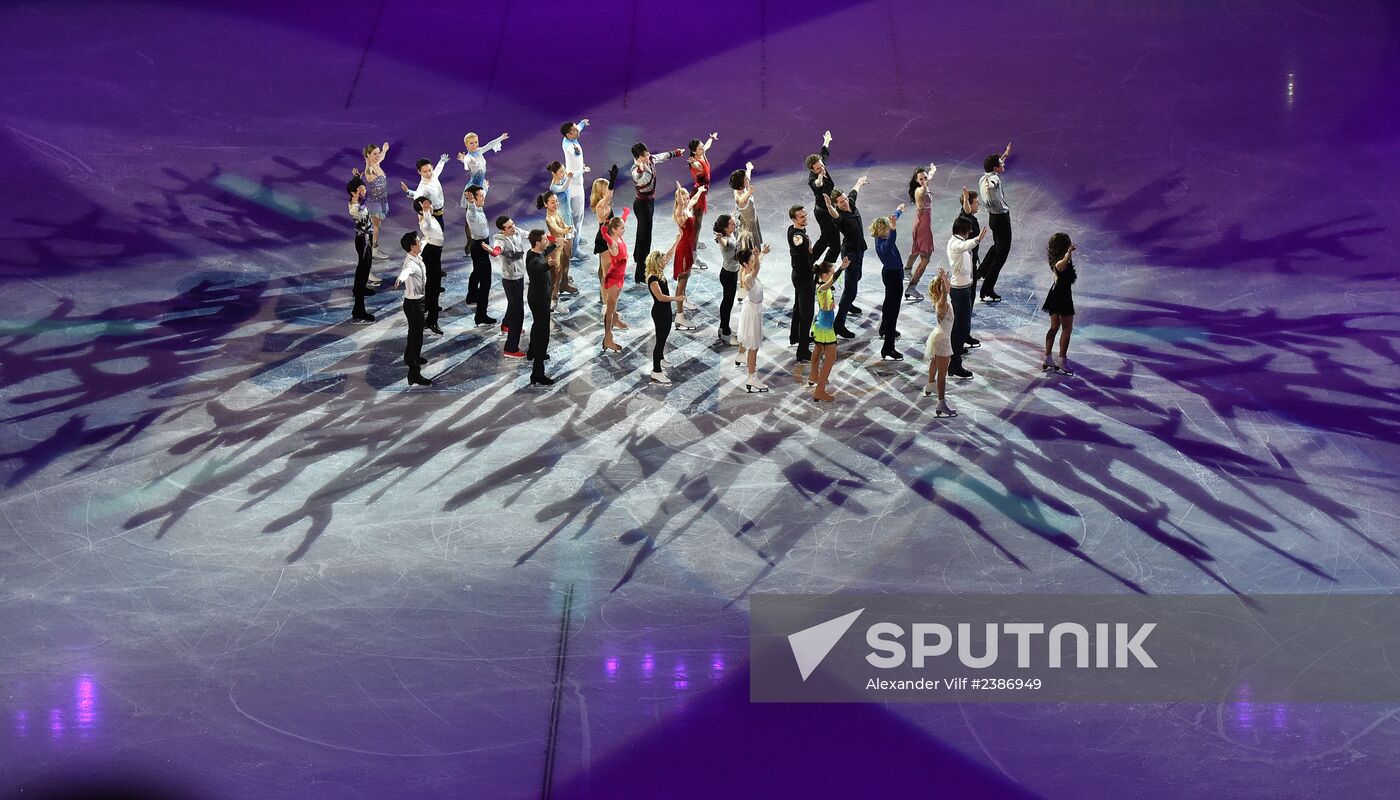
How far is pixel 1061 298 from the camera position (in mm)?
14828

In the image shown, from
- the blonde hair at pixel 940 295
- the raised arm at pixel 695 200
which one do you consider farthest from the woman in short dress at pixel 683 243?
the blonde hair at pixel 940 295

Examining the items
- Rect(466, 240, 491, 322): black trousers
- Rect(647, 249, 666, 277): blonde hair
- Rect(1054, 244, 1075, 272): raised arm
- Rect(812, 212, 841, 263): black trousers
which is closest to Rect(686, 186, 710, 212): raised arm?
Rect(812, 212, 841, 263): black trousers

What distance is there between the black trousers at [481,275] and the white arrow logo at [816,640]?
634cm

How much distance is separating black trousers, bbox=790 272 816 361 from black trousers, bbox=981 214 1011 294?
2434 millimetres

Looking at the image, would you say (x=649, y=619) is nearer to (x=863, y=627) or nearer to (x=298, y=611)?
(x=863, y=627)

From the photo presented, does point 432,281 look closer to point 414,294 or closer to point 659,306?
point 414,294

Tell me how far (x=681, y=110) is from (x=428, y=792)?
13.1m

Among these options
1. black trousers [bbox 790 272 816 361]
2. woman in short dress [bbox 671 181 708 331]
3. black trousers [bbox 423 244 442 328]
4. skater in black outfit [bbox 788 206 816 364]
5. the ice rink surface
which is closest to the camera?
the ice rink surface

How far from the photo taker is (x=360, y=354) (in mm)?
15711

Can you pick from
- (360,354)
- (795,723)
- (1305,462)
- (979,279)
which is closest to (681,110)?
(979,279)

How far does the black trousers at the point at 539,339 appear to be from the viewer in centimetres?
1474

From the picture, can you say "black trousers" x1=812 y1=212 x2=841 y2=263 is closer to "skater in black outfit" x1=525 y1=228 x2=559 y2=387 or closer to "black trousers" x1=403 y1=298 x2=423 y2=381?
"skater in black outfit" x1=525 y1=228 x2=559 y2=387

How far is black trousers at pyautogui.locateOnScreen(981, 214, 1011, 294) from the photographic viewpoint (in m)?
16.5

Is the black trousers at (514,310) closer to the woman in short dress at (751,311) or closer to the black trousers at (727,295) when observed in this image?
the black trousers at (727,295)
